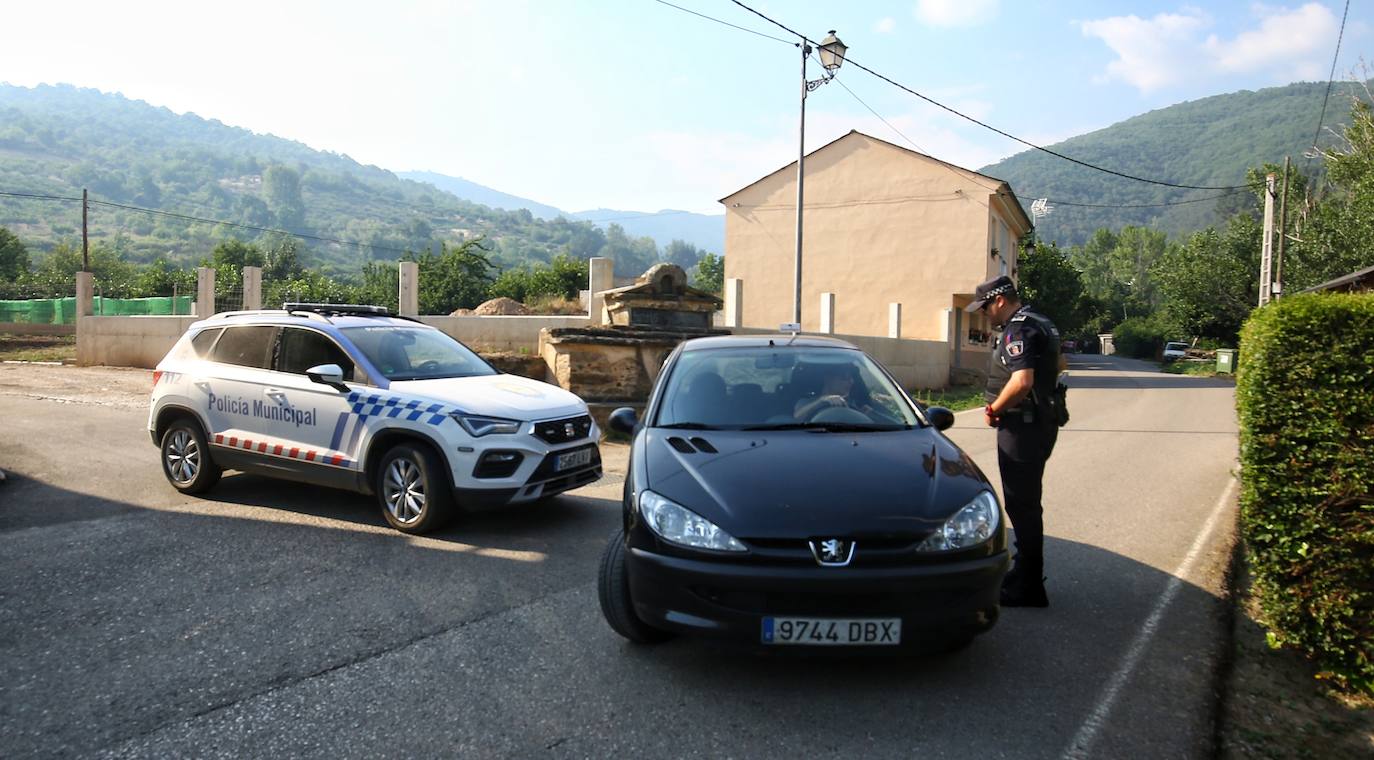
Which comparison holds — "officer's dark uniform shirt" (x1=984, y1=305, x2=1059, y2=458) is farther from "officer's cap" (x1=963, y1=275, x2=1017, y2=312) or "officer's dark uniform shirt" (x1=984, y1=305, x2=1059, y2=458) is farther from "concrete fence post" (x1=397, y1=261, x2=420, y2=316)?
"concrete fence post" (x1=397, y1=261, x2=420, y2=316)

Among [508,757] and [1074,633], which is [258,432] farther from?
[1074,633]

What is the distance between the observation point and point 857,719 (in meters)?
3.23

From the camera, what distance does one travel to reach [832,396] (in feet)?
15.3

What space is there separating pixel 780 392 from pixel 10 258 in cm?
7162

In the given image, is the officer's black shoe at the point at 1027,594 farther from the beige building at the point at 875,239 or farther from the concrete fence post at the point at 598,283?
the beige building at the point at 875,239

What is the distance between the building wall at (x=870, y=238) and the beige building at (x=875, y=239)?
0.04 metres

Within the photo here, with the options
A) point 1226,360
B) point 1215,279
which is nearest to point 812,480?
point 1226,360

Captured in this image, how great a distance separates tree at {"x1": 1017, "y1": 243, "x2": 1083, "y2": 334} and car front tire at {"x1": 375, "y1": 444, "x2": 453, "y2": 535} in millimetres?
45241

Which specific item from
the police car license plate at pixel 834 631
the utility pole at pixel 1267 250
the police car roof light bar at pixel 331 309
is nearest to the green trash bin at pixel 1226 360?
the utility pole at pixel 1267 250

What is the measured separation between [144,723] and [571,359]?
30.3 ft

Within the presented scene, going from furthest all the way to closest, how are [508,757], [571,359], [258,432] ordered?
[571,359] < [258,432] < [508,757]

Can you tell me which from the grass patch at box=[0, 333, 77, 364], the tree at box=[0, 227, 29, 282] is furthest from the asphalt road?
the tree at box=[0, 227, 29, 282]

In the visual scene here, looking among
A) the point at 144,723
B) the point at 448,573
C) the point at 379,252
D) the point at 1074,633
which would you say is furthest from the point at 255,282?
the point at 379,252

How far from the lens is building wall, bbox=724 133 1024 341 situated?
2916cm
